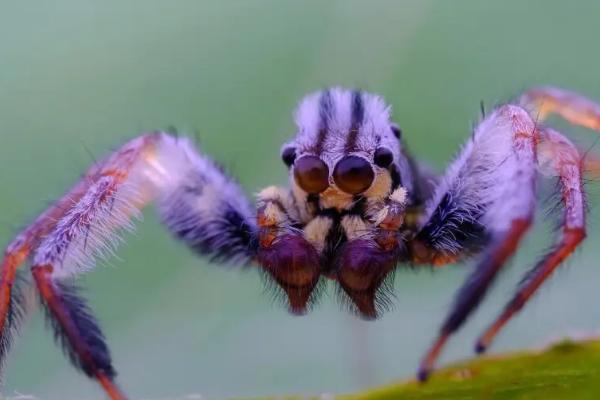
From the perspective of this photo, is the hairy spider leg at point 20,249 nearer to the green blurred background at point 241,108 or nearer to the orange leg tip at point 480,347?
the orange leg tip at point 480,347

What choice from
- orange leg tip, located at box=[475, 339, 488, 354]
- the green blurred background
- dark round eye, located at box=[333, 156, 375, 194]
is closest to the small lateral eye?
dark round eye, located at box=[333, 156, 375, 194]

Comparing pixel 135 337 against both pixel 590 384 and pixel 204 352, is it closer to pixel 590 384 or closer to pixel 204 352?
pixel 204 352

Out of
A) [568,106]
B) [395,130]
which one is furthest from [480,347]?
[568,106]

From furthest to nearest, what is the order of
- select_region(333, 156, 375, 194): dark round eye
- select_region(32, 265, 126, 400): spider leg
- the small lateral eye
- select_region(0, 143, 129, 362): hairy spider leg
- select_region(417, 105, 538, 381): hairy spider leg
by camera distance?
the small lateral eye → select_region(333, 156, 375, 194): dark round eye → select_region(0, 143, 129, 362): hairy spider leg → select_region(32, 265, 126, 400): spider leg → select_region(417, 105, 538, 381): hairy spider leg

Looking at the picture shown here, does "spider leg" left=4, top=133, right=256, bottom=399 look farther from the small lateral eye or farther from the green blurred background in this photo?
the green blurred background

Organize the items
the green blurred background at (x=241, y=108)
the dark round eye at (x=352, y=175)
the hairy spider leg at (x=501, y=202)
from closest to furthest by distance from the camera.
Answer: the hairy spider leg at (x=501, y=202) → the dark round eye at (x=352, y=175) → the green blurred background at (x=241, y=108)

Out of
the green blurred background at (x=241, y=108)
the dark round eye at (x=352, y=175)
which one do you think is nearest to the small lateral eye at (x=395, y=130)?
the dark round eye at (x=352, y=175)

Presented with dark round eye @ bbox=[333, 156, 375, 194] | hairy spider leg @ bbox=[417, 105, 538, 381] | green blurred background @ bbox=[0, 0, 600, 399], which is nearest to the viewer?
hairy spider leg @ bbox=[417, 105, 538, 381]
